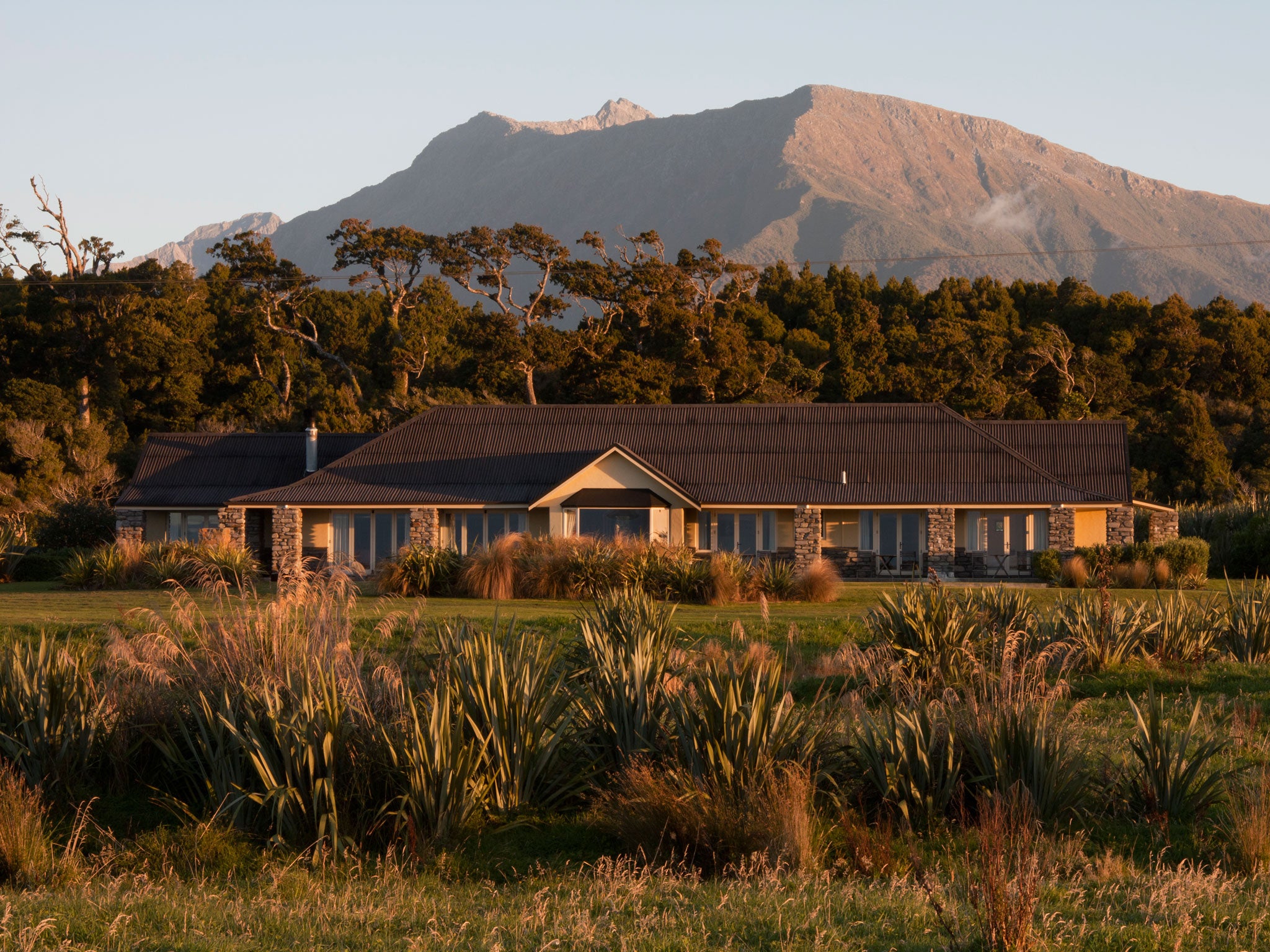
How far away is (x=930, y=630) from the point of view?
14.0 metres

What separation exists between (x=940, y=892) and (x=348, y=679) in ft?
15.0

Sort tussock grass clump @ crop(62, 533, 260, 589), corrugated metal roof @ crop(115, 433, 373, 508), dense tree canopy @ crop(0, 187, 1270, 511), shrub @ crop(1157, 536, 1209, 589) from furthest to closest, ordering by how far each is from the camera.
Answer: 1. dense tree canopy @ crop(0, 187, 1270, 511)
2. corrugated metal roof @ crop(115, 433, 373, 508)
3. shrub @ crop(1157, 536, 1209, 589)
4. tussock grass clump @ crop(62, 533, 260, 589)

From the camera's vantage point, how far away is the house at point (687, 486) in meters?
34.1

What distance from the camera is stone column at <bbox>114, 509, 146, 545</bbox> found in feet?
118

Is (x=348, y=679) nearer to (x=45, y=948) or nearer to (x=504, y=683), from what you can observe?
(x=504, y=683)

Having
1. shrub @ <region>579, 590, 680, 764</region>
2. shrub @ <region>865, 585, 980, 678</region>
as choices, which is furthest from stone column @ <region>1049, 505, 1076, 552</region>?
shrub @ <region>579, 590, 680, 764</region>

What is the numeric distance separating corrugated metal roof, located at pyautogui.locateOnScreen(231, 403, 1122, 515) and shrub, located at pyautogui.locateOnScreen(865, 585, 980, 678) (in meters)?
19.2

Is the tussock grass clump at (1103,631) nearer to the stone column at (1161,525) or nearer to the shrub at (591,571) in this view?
the shrub at (591,571)

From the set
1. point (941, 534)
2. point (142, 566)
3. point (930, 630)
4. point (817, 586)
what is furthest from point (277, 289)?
point (930, 630)

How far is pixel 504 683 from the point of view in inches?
363

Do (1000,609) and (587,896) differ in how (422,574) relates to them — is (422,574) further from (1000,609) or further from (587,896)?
(587,896)

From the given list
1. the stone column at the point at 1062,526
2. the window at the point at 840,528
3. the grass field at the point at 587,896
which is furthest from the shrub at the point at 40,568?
the stone column at the point at 1062,526

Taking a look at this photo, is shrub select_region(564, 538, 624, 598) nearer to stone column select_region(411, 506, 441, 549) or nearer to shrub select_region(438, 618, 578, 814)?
stone column select_region(411, 506, 441, 549)

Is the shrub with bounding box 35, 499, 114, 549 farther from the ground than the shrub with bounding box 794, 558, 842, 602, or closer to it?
farther from the ground
